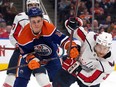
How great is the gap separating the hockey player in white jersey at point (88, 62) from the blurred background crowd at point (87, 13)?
10.9ft

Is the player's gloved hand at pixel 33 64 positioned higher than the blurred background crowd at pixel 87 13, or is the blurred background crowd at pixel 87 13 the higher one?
the player's gloved hand at pixel 33 64

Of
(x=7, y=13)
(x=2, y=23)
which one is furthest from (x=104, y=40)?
(x=7, y=13)

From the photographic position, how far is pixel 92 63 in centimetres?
292

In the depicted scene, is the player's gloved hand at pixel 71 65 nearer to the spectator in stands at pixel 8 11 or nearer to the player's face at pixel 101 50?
the player's face at pixel 101 50

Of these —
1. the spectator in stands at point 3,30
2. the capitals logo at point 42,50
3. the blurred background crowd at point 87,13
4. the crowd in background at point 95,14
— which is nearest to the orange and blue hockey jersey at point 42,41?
the capitals logo at point 42,50

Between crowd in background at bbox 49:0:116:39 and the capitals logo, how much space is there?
337 centimetres

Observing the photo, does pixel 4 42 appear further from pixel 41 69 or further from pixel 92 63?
pixel 92 63

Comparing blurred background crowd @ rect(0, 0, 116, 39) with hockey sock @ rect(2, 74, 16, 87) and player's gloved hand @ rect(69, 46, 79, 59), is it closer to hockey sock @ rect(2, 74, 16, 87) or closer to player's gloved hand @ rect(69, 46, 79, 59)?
hockey sock @ rect(2, 74, 16, 87)

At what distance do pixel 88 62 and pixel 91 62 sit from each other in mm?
23

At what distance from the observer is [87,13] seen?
6.73 meters

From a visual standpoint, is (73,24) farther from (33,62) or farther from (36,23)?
(33,62)

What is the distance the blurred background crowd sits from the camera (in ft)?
21.1

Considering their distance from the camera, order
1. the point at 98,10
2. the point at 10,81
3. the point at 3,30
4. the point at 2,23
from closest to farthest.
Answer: the point at 10,81
the point at 3,30
the point at 2,23
the point at 98,10

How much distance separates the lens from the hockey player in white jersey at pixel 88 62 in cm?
282
